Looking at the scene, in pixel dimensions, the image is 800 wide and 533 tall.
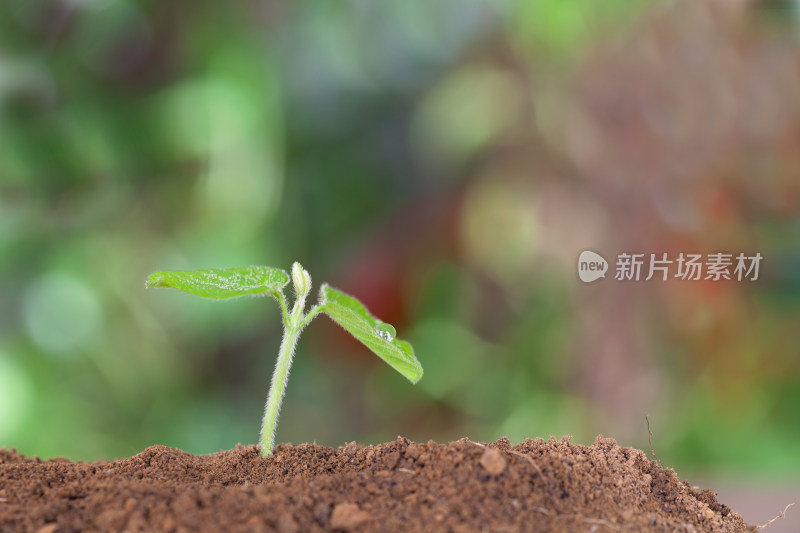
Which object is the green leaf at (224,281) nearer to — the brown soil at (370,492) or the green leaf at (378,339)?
the green leaf at (378,339)

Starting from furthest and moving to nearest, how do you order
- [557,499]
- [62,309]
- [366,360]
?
[366,360], [62,309], [557,499]

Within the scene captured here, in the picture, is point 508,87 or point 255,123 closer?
point 255,123

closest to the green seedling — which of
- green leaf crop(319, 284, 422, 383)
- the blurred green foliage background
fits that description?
green leaf crop(319, 284, 422, 383)

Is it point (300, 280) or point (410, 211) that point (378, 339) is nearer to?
point (300, 280)

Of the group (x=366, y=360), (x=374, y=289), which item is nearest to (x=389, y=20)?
(x=374, y=289)

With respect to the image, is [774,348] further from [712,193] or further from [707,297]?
→ [712,193]

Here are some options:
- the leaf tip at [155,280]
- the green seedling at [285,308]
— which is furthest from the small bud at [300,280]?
the leaf tip at [155,280]
